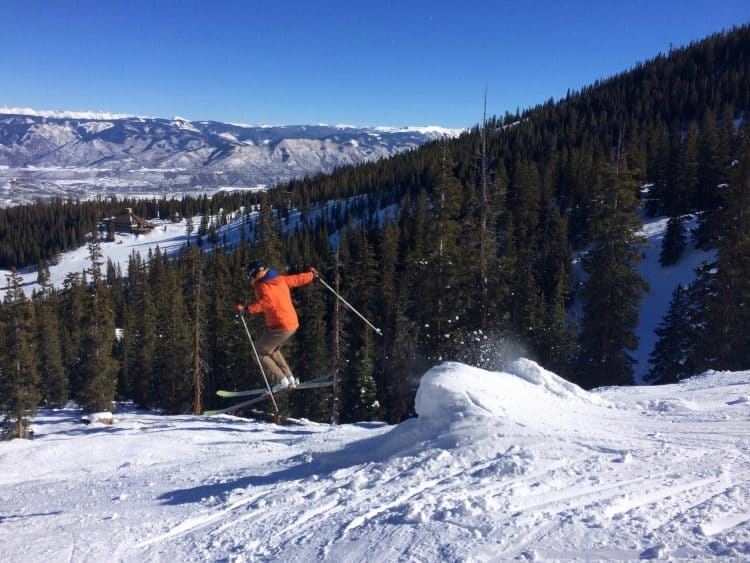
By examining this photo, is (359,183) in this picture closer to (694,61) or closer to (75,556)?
(694,61)

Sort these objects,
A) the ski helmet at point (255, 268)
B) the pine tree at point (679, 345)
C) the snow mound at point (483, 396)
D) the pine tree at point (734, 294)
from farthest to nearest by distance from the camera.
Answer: the pine tree at point (679, 345) → the pine tree at point (734, 294) → the ski helmet at point (255, 268) → the snow mound at point (483, 396)

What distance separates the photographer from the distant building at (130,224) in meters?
136

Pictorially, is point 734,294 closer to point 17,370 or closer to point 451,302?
point 451,302

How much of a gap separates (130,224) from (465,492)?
494 ft

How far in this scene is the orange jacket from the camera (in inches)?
384

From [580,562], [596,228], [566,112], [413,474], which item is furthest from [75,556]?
[566,112]

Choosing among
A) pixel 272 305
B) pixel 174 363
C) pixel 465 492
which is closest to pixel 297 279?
pixel 272 305

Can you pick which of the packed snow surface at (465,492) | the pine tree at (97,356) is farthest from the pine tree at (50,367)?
the packed snow surface at (465,492)

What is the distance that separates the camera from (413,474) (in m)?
6.73

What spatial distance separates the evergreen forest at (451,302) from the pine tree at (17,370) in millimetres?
100

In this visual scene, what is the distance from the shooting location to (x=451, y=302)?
75.4 ft

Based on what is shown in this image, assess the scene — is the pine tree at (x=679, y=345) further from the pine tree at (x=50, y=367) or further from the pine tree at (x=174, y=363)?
the pine tree at (x=50, y=367)

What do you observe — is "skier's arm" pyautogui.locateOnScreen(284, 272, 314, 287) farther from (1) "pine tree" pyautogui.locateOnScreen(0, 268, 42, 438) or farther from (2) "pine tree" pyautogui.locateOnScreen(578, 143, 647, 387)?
(1) "pine tree" pyautogui.locateOnScreen(0, 268, 42, 438)

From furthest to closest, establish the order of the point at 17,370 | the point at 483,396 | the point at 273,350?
the point at 17,370 → the point at 273,350 → the point at 483,396
